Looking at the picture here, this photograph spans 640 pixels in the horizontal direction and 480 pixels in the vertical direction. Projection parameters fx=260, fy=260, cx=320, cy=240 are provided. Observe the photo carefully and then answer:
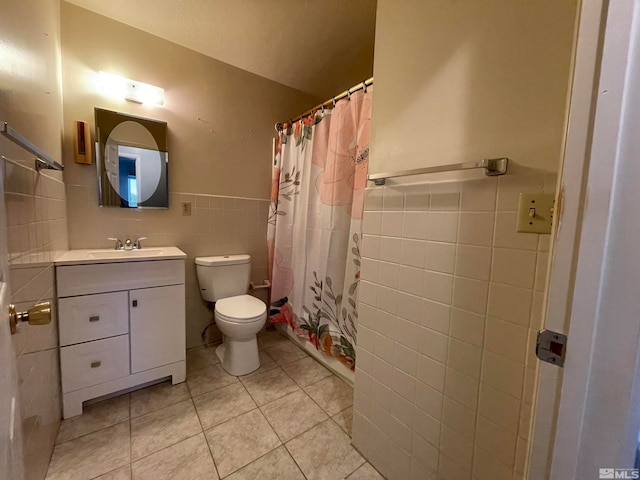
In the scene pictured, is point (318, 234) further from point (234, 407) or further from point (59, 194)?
point (59, 194)

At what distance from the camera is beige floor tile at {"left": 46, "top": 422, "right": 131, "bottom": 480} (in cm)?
109

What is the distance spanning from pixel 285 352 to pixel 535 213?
1.89 m

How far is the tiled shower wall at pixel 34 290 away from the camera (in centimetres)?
80

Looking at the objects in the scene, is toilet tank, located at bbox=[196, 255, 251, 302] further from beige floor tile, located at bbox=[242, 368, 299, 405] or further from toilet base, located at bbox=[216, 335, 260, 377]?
beige floor tile, located at bbox=[242, 368, 299, 405]

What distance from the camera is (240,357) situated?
177cm

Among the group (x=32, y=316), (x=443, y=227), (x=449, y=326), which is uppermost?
(x=443, y=227)

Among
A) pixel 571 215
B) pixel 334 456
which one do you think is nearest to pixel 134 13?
pixel 571 215

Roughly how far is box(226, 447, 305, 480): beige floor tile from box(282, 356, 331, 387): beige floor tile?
20.3 inches

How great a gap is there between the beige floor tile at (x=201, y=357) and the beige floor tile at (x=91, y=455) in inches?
21.4

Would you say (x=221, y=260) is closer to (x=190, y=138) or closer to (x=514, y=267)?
(x=190, y=138)

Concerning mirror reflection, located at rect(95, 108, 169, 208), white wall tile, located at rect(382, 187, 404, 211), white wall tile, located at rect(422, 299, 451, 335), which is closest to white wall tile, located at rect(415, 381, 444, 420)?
white wall tile, located at rect(422, 299, 451, 335)

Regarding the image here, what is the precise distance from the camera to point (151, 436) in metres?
1.28

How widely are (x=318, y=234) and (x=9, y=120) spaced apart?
1426 mm

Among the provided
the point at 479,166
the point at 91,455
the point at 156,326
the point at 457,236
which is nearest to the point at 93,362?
the point at 156,326
